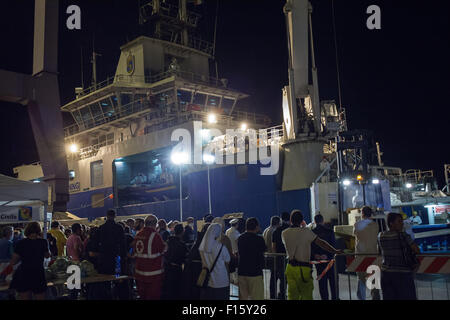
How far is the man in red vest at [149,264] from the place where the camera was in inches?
262

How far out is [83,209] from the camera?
28234 mm

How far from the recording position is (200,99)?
28328 mm

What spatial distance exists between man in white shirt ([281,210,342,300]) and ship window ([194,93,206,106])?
2253 centimetres

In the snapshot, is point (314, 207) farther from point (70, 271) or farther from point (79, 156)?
point (79, 156)

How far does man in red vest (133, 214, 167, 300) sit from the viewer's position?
21.8 feet

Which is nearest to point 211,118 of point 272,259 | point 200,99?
point 200,99

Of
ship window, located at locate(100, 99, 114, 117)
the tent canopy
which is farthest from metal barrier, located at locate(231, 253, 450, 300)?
ship window, located at locate(100, 99, 114, 117)

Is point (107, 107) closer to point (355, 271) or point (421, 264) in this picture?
point (355, 271)

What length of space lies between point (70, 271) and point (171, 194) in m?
17.3

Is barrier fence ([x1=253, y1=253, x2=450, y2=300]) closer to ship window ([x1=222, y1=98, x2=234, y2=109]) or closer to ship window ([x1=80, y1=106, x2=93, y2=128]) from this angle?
ship window ([x1=222, y1=98, x2=234, y2=109])

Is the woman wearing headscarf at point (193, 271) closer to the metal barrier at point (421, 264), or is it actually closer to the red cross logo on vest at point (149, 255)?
the red cross logo on vest at point (149, 255)

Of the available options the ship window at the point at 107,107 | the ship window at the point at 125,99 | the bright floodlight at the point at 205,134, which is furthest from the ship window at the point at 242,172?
the ship window at the point at 107,107

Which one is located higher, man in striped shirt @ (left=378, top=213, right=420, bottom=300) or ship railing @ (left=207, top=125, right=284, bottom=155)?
ship railing @ (left=207, top=125, right=284, bottom=155)
